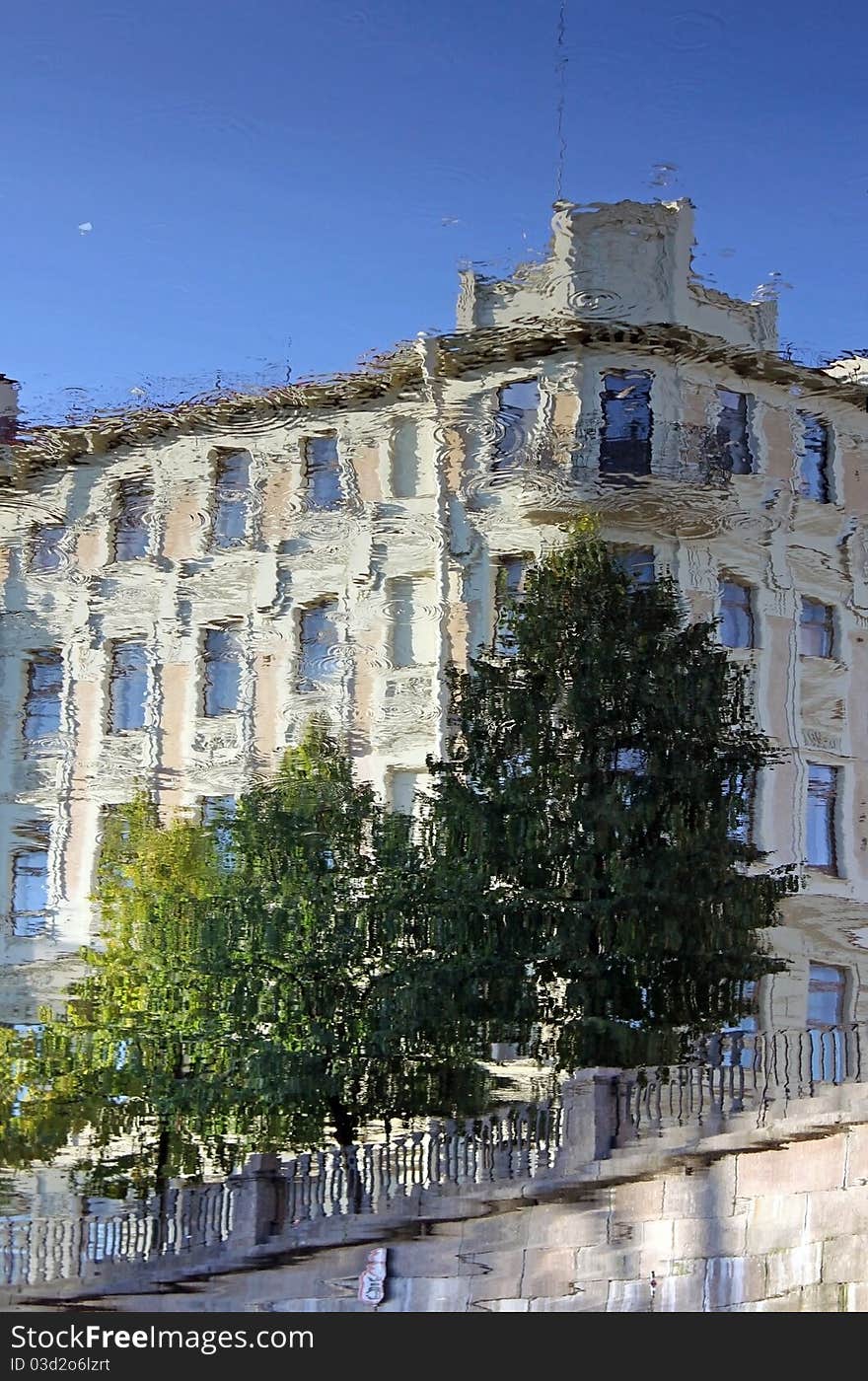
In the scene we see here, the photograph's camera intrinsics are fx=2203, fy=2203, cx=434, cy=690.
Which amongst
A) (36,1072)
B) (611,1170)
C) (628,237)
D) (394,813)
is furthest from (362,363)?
(611,1170)

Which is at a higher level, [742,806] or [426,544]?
[426,544]

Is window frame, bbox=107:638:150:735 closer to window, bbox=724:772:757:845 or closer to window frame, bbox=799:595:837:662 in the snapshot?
window, bbox=724:772:757:845

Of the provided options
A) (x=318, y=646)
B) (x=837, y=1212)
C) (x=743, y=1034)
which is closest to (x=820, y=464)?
(x=318, y=646)

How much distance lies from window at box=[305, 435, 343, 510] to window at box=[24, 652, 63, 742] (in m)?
1.49

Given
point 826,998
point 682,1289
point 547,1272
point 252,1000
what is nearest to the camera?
point 682,1289

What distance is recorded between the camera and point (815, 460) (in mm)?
11195

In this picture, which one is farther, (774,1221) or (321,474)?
(321,474)

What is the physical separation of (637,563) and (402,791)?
66.0 inches

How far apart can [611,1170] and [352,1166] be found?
1.42 metres

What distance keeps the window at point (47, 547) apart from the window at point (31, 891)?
1.48 metres

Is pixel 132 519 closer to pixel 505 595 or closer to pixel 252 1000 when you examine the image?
pixel 505 595

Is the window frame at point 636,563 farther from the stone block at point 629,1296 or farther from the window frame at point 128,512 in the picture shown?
the stone block at point 629,1296

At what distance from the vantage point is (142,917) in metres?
10.2

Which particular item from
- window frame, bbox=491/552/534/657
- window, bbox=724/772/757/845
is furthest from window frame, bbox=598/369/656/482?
window, bbox=724/772/757/845
